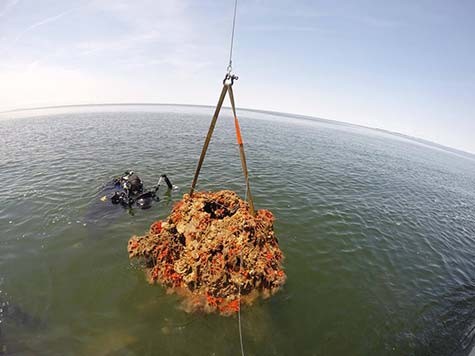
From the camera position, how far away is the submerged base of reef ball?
6.40 meters

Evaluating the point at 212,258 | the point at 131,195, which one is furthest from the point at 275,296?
the point at 131,195

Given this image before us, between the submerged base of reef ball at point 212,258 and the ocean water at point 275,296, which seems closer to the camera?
the ocean water at point 275,296

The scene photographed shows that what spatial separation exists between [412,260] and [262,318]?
905cm

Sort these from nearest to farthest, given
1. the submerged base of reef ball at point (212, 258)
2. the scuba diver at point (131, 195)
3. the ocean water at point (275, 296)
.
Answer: the ocean water at point (275, 296) → the submerged base of reef ball at point (212, 258) → the scuba diver at point (131, 195)

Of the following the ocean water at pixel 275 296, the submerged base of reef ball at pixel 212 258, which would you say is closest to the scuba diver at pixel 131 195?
the ocean water at pixel 275 296

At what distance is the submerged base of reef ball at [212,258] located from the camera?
640cm

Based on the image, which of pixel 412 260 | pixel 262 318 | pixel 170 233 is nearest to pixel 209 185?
pixel 170 233

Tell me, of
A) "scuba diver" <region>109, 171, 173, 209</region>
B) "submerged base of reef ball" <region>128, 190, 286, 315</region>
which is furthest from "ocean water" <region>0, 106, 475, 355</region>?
"scuba diver" <region>109, 171, 173, 209</region>

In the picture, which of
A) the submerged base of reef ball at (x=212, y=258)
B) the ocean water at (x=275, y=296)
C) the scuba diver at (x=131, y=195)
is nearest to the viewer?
the ocean water at (x=275, y=296)

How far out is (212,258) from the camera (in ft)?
21.6

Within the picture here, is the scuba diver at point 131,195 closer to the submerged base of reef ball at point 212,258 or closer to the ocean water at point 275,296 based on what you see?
the ocean water at point 275,296

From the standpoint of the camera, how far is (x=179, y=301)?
261 inches

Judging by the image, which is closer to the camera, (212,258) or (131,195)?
(212,258)

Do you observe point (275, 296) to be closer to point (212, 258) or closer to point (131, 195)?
point (212, 258)
